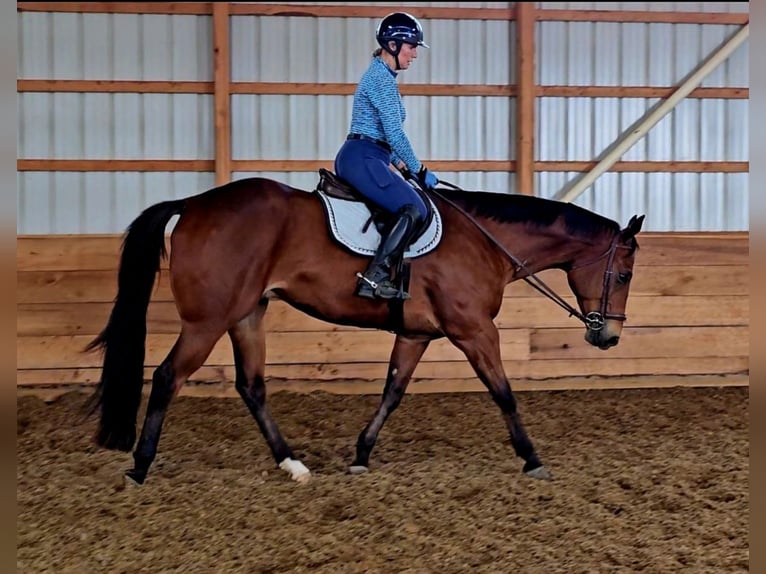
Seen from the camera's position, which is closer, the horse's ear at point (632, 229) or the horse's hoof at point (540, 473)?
the horse's hoof at point (540, 473)

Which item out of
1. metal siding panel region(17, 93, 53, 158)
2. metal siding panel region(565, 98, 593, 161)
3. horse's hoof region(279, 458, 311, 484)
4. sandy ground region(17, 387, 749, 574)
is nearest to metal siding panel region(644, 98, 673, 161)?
metal siding panel region(565, 98, 593, 161)

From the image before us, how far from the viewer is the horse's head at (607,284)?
13.2 ft

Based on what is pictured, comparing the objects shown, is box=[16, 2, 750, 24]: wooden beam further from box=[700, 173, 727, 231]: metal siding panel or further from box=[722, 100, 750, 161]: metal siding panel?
box=[700, 173, 727, 231]: metal siding panel

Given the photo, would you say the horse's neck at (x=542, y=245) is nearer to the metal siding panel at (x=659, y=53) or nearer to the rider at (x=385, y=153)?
the rider at (x=385, y=153)

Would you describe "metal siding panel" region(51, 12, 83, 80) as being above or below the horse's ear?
above

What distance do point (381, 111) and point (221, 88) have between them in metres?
2.75

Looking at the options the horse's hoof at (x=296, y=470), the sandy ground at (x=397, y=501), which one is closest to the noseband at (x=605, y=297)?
the sandy ground at (x=397, y=501)

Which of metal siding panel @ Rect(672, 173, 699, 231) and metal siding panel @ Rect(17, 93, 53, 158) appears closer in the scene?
metal siding panel @ Rect(17, 93, 53, 158)

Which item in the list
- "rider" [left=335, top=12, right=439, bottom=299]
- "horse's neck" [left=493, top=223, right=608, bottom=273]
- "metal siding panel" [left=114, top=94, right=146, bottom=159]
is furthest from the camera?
"metal siding panel" [left=114, top=94, right=146, bottom=159]

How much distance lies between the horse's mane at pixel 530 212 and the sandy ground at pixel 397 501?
1208mm

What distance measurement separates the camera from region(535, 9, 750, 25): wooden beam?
6426mm

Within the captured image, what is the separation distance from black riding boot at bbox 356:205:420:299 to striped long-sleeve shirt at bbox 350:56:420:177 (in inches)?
13.1

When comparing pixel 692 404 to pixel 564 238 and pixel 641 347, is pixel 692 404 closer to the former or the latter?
pixel 641 347

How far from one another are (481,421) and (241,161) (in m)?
2.75
